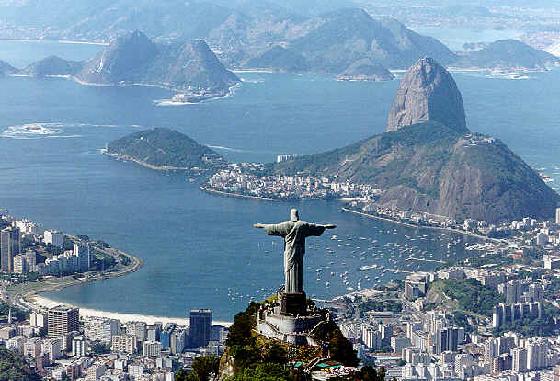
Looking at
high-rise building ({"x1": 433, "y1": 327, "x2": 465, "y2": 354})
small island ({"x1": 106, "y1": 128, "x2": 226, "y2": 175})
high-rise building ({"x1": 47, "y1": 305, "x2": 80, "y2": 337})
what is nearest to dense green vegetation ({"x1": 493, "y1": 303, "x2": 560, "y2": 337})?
high-rise building ({"x1": 433, "y1": 327, "x2": 465, "y2": 354})

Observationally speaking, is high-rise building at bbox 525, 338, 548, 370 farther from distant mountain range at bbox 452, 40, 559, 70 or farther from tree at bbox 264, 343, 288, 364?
distant mountain range at bbox 452, 40, 559, 70

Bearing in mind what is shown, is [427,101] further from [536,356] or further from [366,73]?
[366,73]

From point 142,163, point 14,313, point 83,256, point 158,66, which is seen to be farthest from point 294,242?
point 158,66

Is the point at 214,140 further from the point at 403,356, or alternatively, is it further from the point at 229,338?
the point at 229,338

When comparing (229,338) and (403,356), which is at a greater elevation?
(229,338)

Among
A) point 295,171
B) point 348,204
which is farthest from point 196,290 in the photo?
point 295,171
